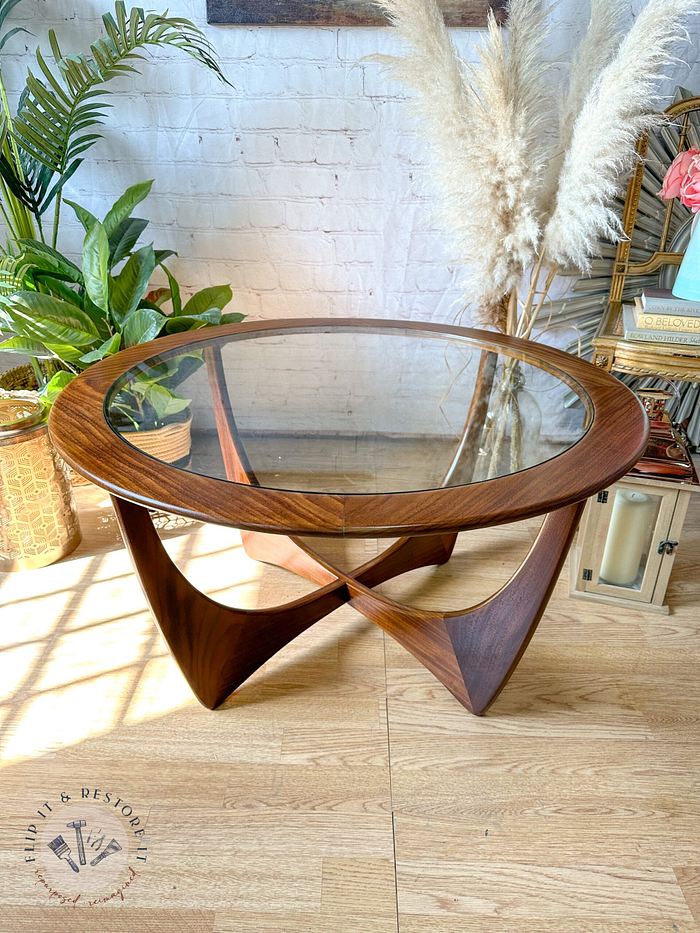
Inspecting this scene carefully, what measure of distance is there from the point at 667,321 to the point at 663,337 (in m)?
0.04

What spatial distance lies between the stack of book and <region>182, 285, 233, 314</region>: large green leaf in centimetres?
101

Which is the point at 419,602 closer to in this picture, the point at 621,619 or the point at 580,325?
the point at 621,619

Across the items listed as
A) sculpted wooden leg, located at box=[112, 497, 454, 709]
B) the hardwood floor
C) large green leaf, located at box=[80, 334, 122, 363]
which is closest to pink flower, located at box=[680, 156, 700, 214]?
the hardwood floor

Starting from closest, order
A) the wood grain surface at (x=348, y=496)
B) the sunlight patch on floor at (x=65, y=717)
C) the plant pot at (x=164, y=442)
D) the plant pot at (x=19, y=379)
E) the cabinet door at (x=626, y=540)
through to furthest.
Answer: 1. the wood grain surface at (x=348, y=496)
2. the plant pot at (x=164, y=442)
3. the sunlight patch on floor at (x=65, y=717)
4. the cabinet door at (x=626, y=540)
5. the plant pot at (x=19, y=379)

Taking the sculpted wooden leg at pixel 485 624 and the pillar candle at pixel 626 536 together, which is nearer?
the sculpted wooden leg at pixel 485 624

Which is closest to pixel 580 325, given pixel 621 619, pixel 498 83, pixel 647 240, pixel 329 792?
pixel 647 240

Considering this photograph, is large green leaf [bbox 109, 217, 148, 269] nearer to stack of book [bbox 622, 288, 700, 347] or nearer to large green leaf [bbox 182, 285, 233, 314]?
large green leaf [bbox 182, 285, 233, 314]

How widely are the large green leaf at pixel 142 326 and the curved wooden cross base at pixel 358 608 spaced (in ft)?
2.03

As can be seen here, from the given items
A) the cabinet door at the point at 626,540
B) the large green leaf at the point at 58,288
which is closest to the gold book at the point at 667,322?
the cabinet door at the point at 626,540

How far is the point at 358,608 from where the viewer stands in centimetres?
142

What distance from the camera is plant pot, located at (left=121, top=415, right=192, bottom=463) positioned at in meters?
0.96

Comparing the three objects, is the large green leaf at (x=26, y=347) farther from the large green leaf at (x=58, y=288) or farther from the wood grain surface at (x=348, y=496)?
the wood grain surface at (x=348, y=496)

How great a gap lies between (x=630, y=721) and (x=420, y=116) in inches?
53.8

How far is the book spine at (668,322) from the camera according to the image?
5.24 feet
